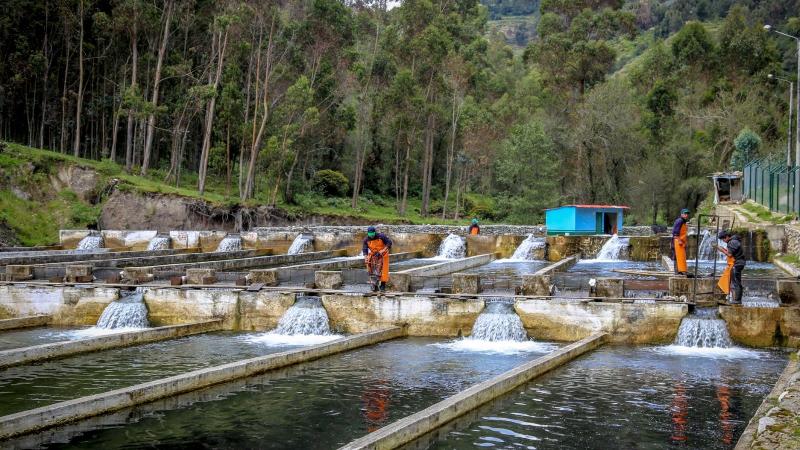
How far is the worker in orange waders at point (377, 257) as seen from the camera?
61.9 feet

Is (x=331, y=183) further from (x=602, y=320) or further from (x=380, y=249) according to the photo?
(x=602, y=320)

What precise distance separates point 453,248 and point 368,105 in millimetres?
22824

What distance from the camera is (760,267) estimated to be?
88.9ft

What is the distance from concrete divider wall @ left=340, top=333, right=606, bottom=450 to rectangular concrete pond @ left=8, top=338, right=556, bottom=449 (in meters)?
0.69

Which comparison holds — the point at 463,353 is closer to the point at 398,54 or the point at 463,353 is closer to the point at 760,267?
the point at 760,267

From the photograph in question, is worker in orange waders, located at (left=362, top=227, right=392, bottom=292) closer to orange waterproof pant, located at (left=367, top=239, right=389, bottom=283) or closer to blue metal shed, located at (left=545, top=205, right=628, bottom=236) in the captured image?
orange waterproof pant, located at (left=367, top=239, right=389, bottom=283)

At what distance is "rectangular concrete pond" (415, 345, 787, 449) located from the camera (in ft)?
32.2

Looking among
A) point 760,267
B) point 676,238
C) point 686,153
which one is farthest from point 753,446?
point 686,153

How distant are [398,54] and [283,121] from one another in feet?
34.9

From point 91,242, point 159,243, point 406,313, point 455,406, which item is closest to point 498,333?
point 406,313

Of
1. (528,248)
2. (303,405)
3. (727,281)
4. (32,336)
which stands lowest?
(303,405)

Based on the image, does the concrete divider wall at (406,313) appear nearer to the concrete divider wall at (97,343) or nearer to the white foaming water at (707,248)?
the concrete divider wall at (97,343)

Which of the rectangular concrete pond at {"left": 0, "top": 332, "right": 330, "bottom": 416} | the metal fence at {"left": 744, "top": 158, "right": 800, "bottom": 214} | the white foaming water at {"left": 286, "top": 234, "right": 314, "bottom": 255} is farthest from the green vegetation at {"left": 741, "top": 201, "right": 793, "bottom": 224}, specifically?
the rectangular concrete pond at {"left": 0, "top": 332, "right": 330, "bottom": 416}

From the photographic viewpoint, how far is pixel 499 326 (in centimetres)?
1712
